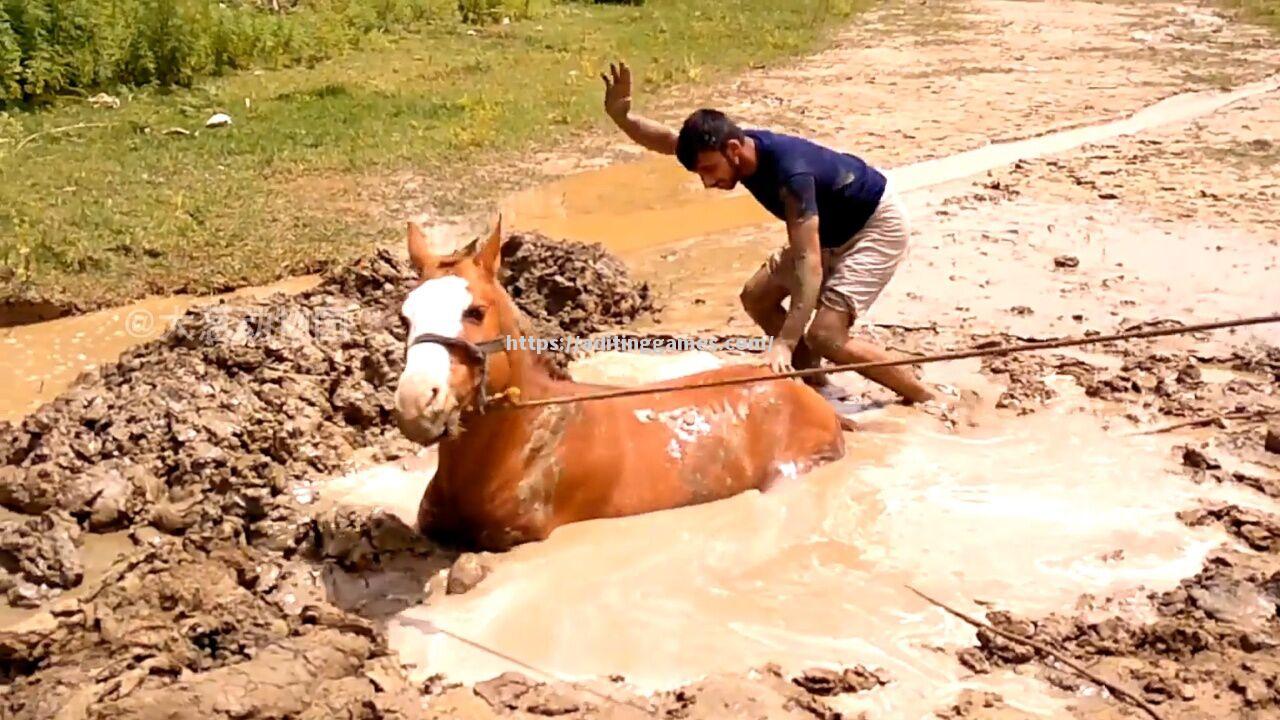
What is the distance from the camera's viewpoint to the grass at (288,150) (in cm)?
783

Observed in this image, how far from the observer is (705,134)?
4914 mm

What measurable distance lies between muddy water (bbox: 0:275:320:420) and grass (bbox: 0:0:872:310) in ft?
0.49

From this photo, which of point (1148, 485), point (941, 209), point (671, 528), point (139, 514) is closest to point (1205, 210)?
point (941, 209)

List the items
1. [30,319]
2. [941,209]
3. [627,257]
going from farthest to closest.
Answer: [941,209] → [627,257] → [30,319]

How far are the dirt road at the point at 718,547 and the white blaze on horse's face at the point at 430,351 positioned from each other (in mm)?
733

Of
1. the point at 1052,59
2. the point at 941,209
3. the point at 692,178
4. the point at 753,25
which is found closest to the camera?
the point at 941,209

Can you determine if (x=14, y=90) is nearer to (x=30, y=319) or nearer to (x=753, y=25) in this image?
(x=30, y=319)

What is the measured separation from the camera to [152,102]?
11469 mm

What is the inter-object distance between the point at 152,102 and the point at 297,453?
7548 millimetres

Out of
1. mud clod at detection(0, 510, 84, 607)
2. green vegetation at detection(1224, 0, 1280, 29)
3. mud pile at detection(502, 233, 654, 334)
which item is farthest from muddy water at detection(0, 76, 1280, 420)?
Result: green vegetation at detection(1224, 0, 1280, 29)

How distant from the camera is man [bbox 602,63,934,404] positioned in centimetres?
503

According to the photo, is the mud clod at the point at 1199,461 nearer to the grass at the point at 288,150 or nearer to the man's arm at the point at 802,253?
the man's arm at the point at 802,253

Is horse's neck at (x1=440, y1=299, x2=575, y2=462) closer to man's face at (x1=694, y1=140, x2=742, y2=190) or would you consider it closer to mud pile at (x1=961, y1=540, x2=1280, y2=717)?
man's face at (x1=694, y1=140, x2=742, y2=190)

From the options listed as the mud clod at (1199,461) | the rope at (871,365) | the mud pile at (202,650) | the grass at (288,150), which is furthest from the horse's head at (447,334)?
the grass at (288,150)
